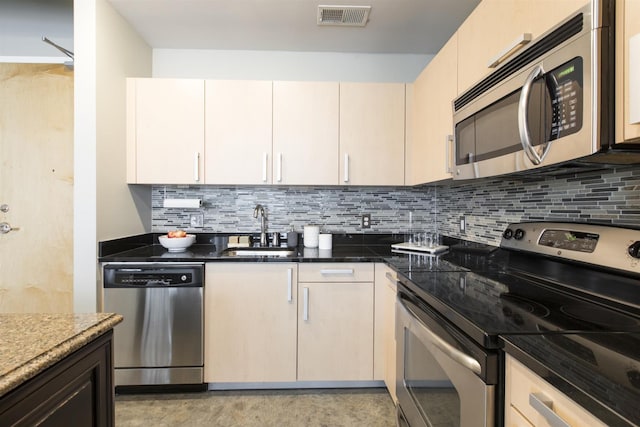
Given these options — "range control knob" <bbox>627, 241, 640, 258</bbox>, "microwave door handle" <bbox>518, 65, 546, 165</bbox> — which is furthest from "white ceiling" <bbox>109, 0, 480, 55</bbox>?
"range control knob" <bbox>627, 241, 640, 258</bbox>

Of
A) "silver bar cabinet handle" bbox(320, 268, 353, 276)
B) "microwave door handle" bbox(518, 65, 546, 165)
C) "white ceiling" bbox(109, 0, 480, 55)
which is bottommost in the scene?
"silver bar cabinet handle" bbox(320, 268, 353, 276)

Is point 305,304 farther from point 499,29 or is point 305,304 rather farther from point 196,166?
point 499,29

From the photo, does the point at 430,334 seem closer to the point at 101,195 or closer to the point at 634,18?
the point at 634,18

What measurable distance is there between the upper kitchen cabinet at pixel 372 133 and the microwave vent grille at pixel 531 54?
0.84 metres

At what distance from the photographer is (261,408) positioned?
1.90 meters

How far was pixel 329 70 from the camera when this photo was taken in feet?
8.58

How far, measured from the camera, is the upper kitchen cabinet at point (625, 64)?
A: 72 centimetres

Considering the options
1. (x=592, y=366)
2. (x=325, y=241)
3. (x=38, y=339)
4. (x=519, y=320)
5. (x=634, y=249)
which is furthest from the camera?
(x=325, y=241)

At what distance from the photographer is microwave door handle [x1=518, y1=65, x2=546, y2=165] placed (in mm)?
966

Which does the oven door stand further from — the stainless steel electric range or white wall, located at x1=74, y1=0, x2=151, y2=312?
white wall, located at x1=74, y1=0, x2=151, y2=312

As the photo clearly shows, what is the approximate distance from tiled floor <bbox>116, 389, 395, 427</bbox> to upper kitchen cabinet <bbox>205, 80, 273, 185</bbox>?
56.3 inches

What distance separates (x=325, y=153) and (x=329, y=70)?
814 millimetres

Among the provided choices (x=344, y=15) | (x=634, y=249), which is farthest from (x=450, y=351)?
(x=344, y=15)

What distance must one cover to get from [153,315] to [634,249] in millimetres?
2285
